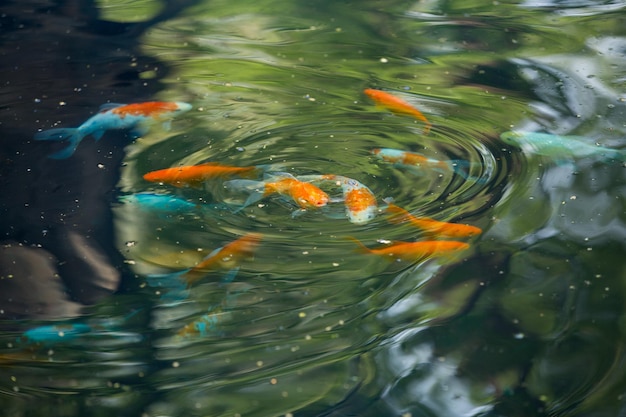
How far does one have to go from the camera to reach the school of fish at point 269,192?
6.42ft

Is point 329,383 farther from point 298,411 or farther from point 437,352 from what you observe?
point 437,352

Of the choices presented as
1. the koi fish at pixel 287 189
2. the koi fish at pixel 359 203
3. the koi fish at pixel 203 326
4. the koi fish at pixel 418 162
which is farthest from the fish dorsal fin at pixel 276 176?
the koi fish at pixel 203 326

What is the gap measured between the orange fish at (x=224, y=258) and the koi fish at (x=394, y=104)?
2.67 ft

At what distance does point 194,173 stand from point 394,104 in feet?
2.53

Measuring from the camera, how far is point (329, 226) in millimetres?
2068

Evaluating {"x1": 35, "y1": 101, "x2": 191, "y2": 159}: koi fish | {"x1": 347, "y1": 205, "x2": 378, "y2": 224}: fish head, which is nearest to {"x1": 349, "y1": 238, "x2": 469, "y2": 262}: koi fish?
{"x1": 347, "y1": 205, "x2": 378, "y2": 224}: fish head

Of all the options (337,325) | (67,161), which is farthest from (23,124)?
(337,325)

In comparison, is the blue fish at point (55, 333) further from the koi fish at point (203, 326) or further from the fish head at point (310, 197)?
the fish head at point (310, 197)

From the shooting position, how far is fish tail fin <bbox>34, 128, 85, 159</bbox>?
2463 millimetres

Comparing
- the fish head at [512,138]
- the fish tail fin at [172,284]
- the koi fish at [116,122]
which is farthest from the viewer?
the koi fish at [116,122]

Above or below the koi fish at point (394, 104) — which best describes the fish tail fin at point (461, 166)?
below

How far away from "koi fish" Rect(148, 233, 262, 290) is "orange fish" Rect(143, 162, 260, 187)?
0.94 feet

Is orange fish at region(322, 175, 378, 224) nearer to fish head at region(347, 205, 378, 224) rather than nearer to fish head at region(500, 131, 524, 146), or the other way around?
fish head at region(347, 205, 378, 224)

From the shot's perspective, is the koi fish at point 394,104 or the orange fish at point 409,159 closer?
the orange fish at point 409,159
